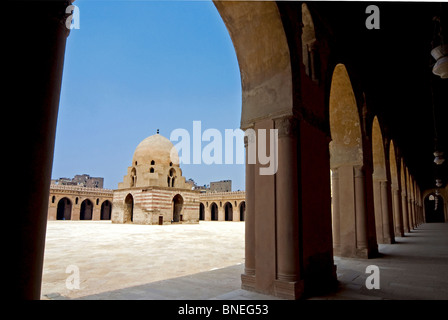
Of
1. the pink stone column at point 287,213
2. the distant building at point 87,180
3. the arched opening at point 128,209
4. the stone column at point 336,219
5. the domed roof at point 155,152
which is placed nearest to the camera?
the pink stone column at point 287,213

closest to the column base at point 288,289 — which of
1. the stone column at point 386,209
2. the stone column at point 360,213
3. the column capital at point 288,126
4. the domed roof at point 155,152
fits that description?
the column capital at point 288,126

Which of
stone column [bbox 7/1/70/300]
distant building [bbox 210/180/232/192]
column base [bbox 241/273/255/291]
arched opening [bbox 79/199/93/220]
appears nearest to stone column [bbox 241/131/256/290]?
column base [bbox 241/273/255/291]

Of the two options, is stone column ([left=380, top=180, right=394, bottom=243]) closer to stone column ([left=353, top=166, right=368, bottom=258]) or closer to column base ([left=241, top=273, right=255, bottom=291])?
stone column ([left=353, top=166, right=368, bottom=258])

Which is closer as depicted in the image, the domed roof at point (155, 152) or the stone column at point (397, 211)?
the stone column at point (397, 211)

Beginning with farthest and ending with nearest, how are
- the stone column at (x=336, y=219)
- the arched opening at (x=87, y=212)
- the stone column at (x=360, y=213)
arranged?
the arched opening at (x=87, y=212) < the stone column at (x=336, y=219) < the stone column at (x=360, y=213)

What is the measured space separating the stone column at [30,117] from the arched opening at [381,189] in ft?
36.6

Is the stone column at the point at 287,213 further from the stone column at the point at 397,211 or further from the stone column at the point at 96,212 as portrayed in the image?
the stone column at the point at 96,212

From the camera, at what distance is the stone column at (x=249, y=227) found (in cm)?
430

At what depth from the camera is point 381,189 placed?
10.9 metres

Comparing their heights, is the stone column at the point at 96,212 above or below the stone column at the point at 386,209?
below

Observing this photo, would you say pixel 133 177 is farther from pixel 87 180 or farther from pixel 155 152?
pixel 87 180

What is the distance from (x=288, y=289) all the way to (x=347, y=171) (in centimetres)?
497

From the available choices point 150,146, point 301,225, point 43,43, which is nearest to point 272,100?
point 301,225

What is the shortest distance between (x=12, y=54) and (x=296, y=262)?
12.6ft
